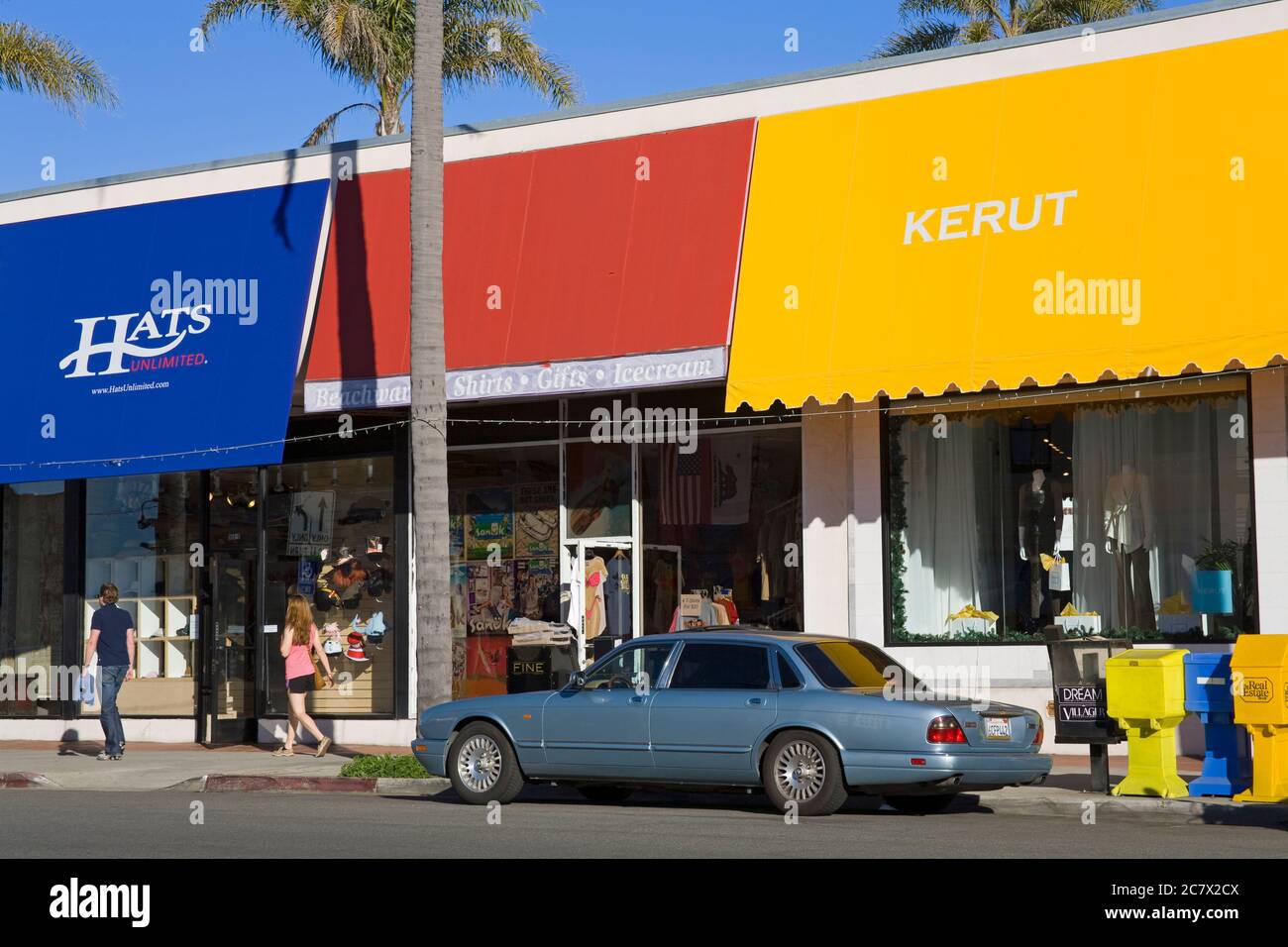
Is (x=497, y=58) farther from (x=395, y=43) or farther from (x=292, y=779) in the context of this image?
(x=292, y=779)

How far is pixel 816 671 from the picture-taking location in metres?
13.7

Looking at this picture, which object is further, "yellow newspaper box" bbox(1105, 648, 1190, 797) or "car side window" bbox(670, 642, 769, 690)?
"yellow newspaper box" bbox(1105, 648, 1190, 797)

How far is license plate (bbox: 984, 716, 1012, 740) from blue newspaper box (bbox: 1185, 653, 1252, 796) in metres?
1.91

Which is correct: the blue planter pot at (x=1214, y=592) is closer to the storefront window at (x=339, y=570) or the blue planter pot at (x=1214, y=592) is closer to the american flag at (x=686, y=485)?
the american flag at (x=686, y=485)

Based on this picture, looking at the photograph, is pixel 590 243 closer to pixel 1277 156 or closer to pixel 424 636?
pixel 424 636

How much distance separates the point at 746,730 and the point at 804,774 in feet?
1.90

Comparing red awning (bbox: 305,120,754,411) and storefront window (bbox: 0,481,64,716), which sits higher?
red awning (bbox: 305,120,754,411)

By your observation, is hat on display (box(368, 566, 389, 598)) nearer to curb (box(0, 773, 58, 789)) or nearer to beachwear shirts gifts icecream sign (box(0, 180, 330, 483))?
beachwear shirts gifts icecream sign (box(0, 180, 330, 483))

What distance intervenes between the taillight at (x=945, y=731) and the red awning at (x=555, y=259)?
21.7ft

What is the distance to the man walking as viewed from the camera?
20.6 metres

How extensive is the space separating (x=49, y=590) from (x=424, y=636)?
1007 centimetres

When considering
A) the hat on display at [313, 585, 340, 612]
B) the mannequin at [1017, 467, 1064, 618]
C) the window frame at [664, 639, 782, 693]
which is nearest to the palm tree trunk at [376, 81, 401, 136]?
the hat on display at [313, 585, 340, 612]

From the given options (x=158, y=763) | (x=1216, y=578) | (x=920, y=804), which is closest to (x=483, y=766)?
(x=920, y=804)
